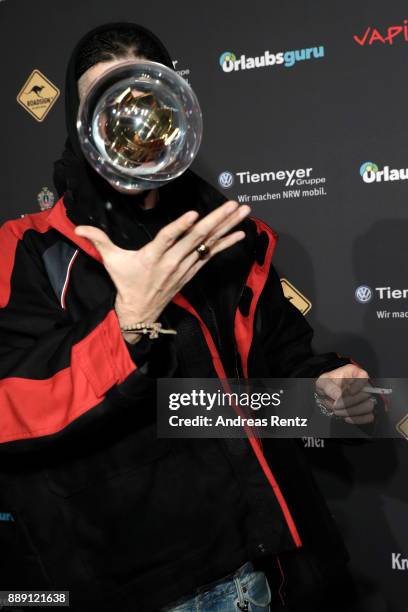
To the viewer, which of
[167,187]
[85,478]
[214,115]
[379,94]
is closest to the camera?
[85,478]

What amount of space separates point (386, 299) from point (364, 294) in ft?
0.19

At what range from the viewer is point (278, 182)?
5.61 feet

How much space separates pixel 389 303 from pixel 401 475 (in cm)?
47

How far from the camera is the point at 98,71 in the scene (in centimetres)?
92

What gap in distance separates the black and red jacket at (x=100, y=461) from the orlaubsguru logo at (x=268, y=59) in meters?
0.99

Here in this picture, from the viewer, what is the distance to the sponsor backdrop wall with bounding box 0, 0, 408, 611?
5.28ft

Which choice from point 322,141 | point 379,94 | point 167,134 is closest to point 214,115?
point 322,141

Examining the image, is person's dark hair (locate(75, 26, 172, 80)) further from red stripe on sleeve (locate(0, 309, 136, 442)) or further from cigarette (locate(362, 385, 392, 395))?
cigarette (locate(362, 385, 392, 395))

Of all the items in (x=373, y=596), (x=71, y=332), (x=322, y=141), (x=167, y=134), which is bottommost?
(x=373, y=596)

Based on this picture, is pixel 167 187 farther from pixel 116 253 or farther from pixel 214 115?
pixel 214 115

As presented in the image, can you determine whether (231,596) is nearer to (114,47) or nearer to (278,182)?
(114,47)

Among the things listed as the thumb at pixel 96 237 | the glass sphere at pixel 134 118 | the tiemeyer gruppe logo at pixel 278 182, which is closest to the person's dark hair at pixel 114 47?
the glass sphere at pixel 134 118

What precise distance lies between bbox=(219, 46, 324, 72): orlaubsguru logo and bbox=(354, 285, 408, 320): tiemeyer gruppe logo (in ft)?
2.11

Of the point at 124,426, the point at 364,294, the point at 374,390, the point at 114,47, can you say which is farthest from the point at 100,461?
the point at 364,294
